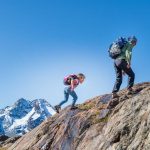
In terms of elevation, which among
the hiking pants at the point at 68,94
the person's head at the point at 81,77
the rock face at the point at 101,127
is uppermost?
the person's head at the point at 81,77

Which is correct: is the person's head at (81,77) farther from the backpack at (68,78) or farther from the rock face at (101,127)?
the rock face at (101,127)

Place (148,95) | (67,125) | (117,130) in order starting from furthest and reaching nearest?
(67,125), (148,95), (117,130)

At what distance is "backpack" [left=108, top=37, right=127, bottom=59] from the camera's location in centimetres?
2409

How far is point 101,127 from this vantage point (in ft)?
75.1

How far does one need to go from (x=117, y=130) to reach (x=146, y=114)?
1525 mm

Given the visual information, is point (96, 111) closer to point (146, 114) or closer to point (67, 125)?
point (67, 125)

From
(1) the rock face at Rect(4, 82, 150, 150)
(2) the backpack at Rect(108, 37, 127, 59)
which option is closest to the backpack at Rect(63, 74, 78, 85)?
(1) the rock face at Rect(4, 82, 150, 150)

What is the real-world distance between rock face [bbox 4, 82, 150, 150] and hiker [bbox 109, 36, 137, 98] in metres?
0.89

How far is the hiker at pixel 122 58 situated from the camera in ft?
78.5

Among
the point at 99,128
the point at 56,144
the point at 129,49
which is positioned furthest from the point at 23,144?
the point at 129,49

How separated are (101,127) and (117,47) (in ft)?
14.6

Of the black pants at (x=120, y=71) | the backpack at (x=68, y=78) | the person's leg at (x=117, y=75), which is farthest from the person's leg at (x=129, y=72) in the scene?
the backpack at (x=68, y=78)

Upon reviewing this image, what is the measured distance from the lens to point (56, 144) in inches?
988

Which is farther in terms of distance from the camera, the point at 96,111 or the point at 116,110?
the point at 96,111
